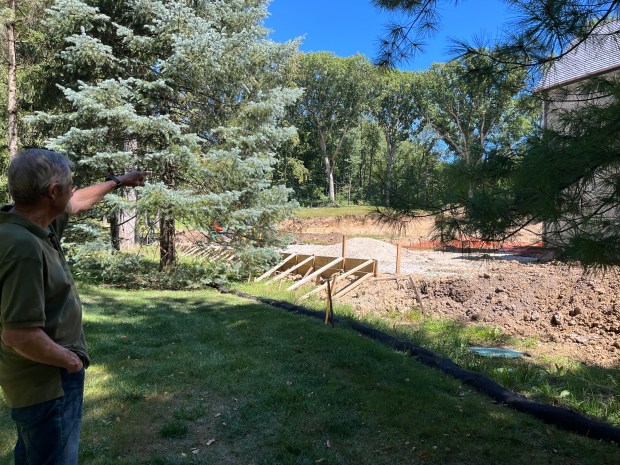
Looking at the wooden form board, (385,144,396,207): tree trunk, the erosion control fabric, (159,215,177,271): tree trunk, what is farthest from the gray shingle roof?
(159,215,177,271): tree trunk

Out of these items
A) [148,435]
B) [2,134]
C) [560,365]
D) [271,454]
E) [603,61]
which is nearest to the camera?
[271,454]

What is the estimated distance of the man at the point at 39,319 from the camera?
1.51m

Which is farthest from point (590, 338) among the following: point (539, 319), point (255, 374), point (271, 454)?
point (271, 454)

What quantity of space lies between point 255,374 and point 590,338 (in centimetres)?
561

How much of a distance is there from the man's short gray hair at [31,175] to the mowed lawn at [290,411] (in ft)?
6.64

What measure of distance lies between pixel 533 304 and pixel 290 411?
6736 mm

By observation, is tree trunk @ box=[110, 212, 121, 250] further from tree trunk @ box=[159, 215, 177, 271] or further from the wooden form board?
the wooden form board

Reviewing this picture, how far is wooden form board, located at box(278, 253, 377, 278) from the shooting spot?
1115cm

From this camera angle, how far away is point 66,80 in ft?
37.1

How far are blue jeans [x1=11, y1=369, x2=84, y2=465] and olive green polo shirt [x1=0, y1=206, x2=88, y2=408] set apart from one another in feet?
0.13

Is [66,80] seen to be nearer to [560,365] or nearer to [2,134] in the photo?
[2,134]

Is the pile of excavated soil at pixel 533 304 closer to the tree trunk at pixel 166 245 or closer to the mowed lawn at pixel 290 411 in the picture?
the mowed lawn at pixel 290 411

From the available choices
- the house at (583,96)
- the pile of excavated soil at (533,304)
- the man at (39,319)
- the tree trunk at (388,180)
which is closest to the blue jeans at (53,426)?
the man at (39,319)

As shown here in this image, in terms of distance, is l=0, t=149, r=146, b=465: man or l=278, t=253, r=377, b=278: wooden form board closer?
l=0, t=149, r=146, b=465: man
